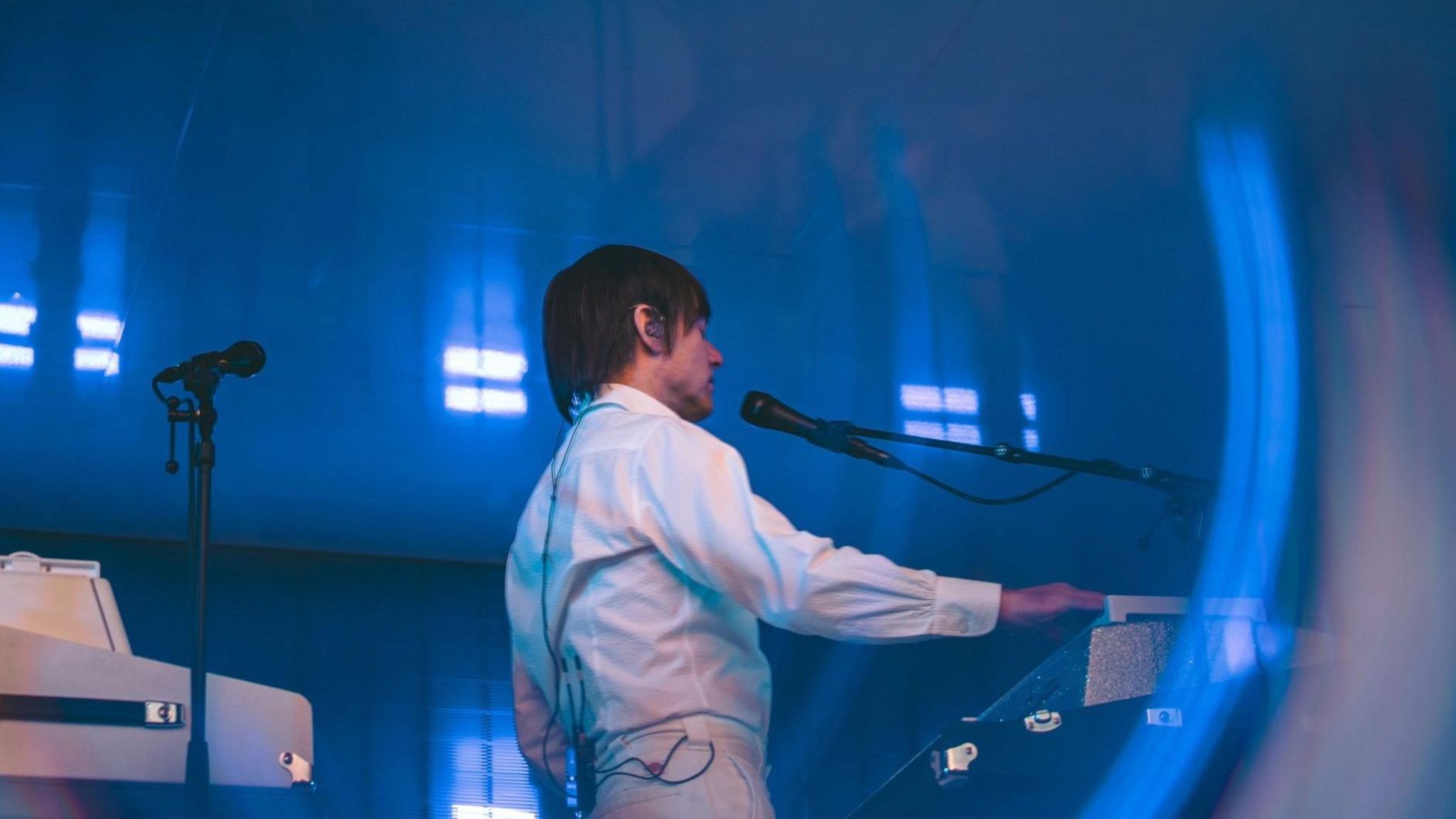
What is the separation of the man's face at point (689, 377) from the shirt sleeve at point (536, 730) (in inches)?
16.6

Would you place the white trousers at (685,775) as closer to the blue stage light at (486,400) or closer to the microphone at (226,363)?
the microphone at (226,363)

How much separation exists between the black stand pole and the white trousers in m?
0.58

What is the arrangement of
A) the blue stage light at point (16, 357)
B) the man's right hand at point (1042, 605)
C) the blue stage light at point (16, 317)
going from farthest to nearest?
the blue stage light at point (16, 357)
the blue stage light at point (16, 317)
the man's right hand at point (1042, 605)

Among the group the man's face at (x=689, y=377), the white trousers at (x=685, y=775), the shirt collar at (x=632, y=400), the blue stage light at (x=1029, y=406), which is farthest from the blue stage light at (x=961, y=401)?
the white trousers at (x=685, y=775)

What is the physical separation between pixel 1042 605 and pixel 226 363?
173 cm

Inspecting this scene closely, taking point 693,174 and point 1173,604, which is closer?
point 1173,604

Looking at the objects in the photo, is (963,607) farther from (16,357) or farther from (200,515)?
(16,357)

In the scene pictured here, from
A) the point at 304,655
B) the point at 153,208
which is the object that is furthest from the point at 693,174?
the point at 304,655

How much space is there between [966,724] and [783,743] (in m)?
5.10

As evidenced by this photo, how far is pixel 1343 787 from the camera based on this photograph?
5.56 ft

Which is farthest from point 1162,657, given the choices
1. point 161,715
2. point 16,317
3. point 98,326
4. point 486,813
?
point 486,813

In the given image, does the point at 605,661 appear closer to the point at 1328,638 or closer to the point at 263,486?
the point at 1328,638

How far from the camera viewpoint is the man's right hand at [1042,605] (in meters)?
1.67

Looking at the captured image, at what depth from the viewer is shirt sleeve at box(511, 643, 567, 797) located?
6.25 ft
